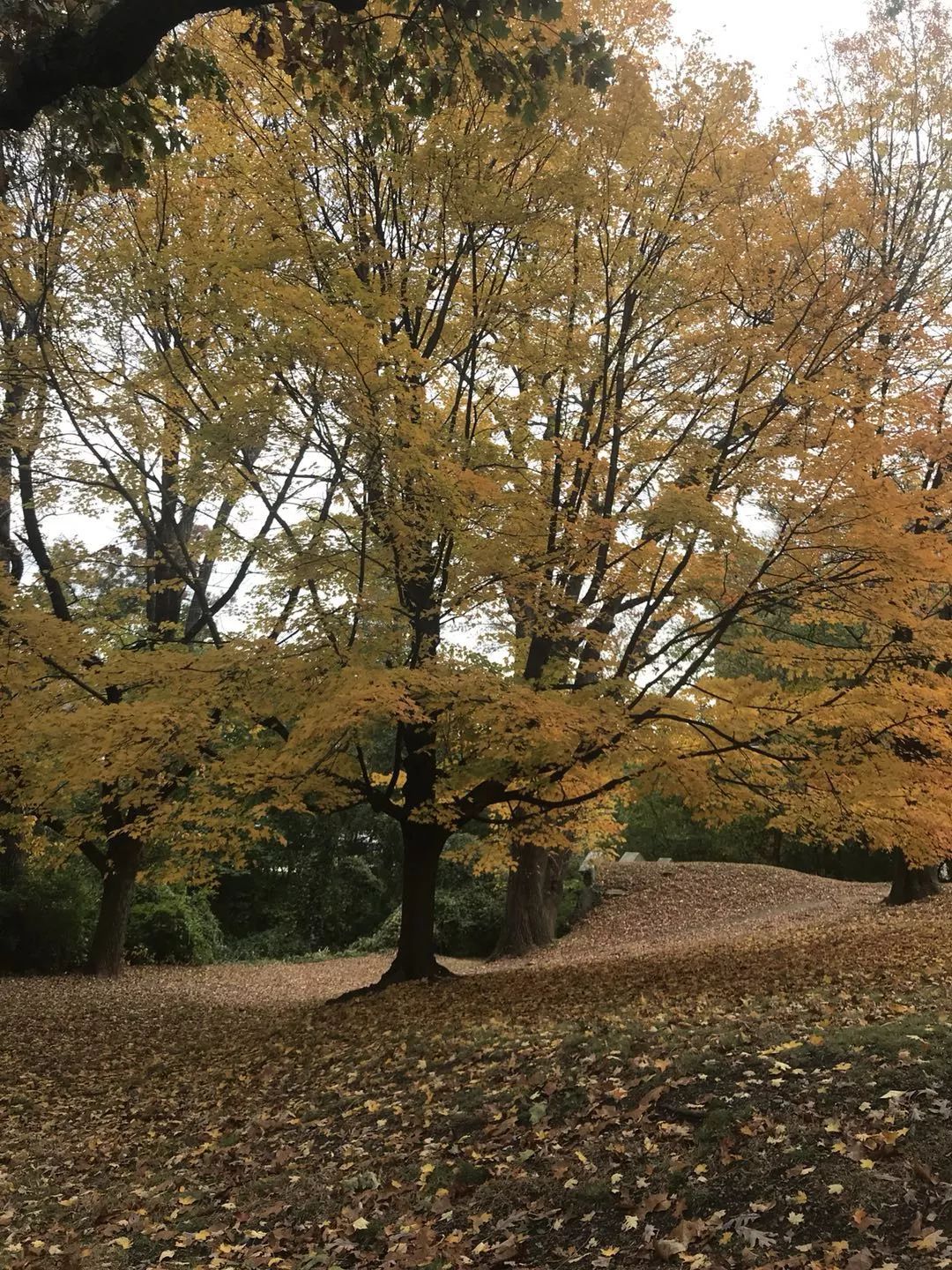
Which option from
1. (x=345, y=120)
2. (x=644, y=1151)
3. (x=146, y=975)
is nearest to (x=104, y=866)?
(x=146, y=975)

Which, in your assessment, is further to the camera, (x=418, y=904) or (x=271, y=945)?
(x=271, y=945)

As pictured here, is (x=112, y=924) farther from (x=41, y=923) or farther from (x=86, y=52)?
(x=86, y=52)

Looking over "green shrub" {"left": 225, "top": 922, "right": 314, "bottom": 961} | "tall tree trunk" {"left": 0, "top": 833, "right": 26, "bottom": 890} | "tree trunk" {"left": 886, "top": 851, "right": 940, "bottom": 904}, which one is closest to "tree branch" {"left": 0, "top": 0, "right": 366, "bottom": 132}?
"tree trunk" {"left": 886, "top": 851, "right": 940, "bottom": 904}

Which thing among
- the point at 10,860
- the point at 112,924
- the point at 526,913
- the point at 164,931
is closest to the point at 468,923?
the point at 526,913

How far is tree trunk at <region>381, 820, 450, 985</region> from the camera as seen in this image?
9867mm

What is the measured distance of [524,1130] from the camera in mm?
4406

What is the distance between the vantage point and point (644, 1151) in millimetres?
3811

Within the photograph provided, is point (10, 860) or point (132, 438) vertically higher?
point (132, 438)

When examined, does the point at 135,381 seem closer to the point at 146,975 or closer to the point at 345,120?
the point at 345,120

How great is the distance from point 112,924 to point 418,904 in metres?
7.06

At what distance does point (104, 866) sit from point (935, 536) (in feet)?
40.4

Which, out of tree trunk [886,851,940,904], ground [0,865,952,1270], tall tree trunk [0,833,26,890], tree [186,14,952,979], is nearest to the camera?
ground [0,865,952,1270]

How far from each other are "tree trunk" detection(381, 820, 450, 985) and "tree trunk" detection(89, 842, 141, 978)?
5.79m

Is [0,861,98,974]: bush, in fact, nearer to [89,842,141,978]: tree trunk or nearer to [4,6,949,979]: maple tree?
[89,842,141,978]: tree trunk
